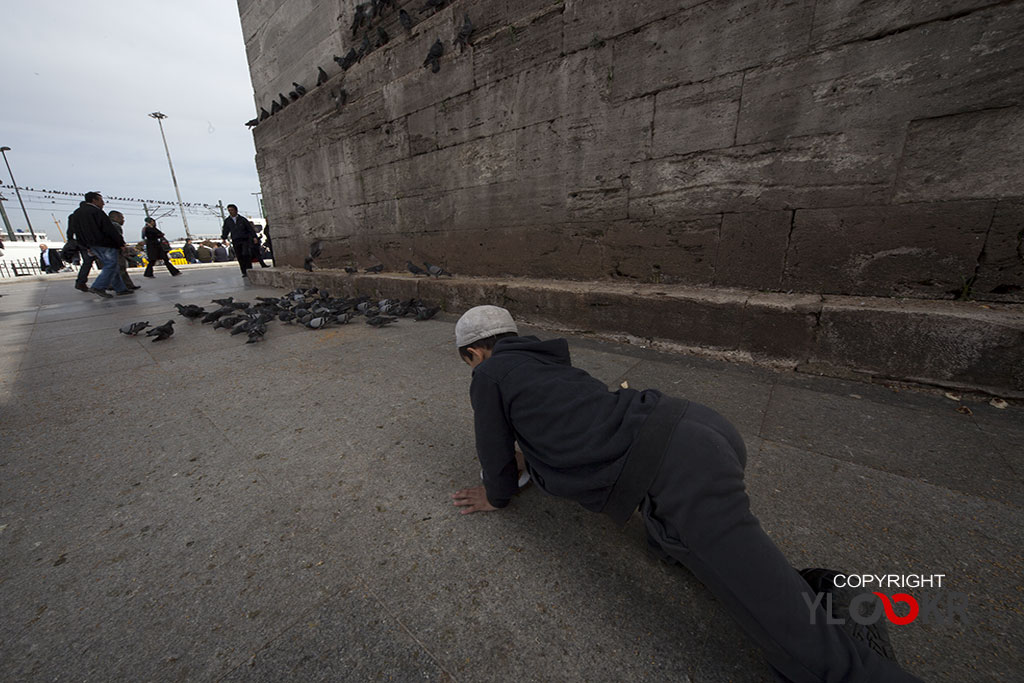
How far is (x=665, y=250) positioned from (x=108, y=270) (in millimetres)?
11863

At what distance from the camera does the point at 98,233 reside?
7836 millimetres

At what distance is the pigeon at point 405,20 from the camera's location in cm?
537

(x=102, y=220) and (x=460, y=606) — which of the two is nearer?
(x=460, y=606)

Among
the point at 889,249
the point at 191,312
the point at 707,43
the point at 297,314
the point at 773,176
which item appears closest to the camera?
the point at 889,249

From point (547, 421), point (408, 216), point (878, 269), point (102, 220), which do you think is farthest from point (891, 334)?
point (102, 220)

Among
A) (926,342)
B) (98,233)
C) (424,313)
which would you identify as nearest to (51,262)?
(98,233)

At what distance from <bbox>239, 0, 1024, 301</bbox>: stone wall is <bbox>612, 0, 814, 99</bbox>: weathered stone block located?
1cm

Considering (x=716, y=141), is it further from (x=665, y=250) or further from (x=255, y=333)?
(x=255, y=333)

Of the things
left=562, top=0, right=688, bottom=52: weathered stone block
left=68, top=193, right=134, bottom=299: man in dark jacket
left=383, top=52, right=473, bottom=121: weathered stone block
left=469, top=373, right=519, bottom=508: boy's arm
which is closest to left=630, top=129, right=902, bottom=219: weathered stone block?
left=562, top=0, right=688, bottom=52: weathered stone block

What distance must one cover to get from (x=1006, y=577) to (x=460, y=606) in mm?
1930

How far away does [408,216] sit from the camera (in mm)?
6195

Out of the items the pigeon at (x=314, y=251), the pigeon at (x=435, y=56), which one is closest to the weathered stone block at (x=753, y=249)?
the pigeon at (x=435, y=56)

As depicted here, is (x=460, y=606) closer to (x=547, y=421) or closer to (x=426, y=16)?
(x=547, y=421)

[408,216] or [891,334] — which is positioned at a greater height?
[408,216]
